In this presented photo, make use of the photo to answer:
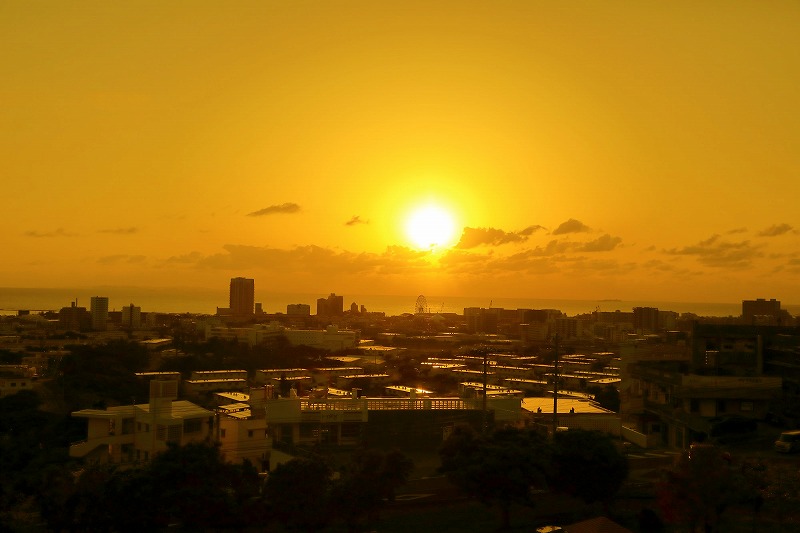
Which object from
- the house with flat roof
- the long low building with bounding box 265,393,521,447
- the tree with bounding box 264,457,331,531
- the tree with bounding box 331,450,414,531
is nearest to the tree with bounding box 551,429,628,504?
the tree with bounding box 331,450,414,531

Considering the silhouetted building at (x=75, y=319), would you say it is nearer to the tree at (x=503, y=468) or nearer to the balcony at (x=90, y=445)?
the balcony at (x=90, y=445)

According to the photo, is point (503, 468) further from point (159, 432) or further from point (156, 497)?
point (159, 432)

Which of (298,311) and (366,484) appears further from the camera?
(298,311)

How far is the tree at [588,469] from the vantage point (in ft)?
36.1

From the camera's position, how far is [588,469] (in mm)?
11039

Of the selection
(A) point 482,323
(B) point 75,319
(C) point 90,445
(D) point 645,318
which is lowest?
(C) point 90,445

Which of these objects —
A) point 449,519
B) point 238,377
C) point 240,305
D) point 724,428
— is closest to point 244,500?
point 449,519

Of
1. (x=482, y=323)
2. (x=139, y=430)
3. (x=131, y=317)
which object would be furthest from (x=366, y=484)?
(x=482, y=323)

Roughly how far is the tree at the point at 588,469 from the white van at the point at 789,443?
154 inches

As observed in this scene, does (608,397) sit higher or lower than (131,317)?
lower

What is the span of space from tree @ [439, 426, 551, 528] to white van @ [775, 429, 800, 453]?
4775mm

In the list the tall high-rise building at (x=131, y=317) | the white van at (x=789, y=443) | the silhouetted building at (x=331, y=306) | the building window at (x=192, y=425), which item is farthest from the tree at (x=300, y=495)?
the silhouetted building at (x=331, y=306)

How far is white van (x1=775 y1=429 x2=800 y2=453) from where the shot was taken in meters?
13.5

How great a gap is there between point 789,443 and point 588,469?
456 centimetres
